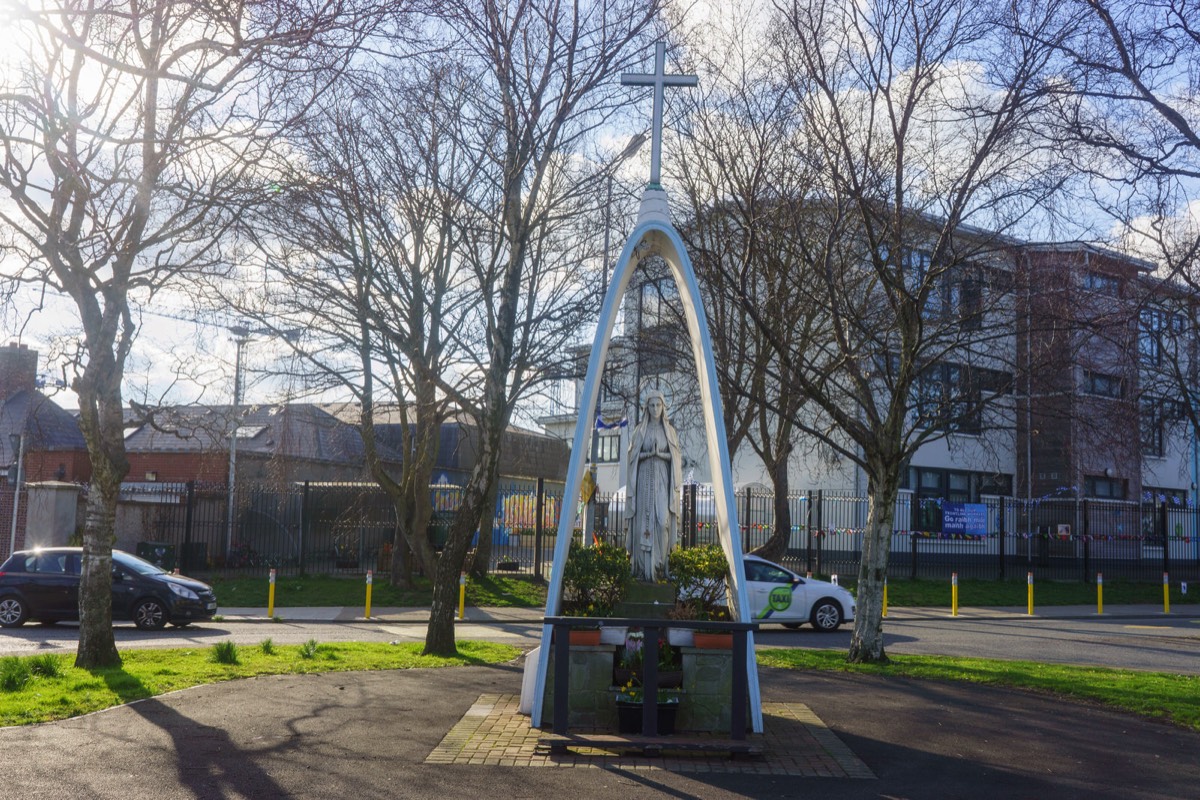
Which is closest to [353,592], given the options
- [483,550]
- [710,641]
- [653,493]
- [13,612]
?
[483,550]

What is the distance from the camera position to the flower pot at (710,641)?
360 inches

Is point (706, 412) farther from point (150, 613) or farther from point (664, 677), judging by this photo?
point (150, 613)

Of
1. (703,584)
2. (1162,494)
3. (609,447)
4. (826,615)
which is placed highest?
(609,447)

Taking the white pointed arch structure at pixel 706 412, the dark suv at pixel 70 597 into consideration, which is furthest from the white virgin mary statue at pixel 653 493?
the dark suv at pixel 70 597

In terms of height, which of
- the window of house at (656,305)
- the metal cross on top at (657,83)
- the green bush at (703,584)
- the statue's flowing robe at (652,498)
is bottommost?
the green bush at (703,584)

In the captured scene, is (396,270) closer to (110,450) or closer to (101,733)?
(110,450)

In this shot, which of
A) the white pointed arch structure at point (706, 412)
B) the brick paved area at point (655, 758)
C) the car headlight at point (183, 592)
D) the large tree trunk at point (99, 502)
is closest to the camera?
the brick paved area at point (655, 758)

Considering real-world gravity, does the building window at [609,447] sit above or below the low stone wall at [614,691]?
above

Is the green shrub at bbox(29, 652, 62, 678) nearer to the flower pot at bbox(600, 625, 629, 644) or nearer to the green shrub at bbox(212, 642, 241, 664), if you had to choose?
the green shrub at bbox(212, 642, 241, 664)

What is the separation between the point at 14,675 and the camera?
10492mm

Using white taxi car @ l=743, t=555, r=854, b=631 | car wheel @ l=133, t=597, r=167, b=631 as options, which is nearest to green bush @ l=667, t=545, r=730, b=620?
white taxi car @ l=743, t=555, r=854, b=631

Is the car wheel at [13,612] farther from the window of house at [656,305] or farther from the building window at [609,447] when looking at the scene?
the building window at [609,447]

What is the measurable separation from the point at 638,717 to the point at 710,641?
0.92m

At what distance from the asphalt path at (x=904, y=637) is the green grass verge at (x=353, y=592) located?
3225 millimetres
